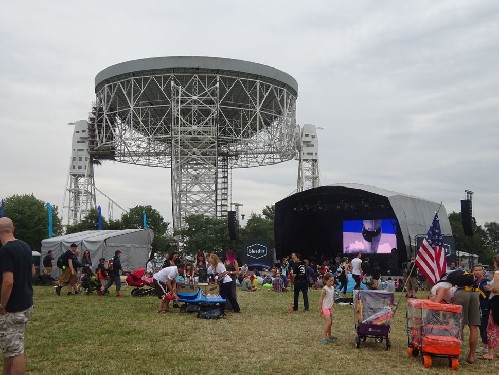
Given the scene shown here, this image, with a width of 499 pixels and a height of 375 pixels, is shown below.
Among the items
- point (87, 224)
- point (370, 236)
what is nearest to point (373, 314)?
point (370, 236)

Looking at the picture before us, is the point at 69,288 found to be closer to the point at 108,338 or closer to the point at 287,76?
the point at 108,338

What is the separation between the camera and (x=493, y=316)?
8812 millimetres

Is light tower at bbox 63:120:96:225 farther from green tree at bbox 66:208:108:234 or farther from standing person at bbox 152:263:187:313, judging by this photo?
standing person at bbox 152:263:187:313

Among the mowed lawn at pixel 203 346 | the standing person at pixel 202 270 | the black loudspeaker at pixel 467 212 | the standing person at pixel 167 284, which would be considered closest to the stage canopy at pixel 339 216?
the black loudspeaker at pixel 467 212

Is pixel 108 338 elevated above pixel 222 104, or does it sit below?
below

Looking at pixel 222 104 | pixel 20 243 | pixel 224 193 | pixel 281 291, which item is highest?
pixel 222 104

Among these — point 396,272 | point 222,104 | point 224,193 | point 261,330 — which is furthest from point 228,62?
point 261,330

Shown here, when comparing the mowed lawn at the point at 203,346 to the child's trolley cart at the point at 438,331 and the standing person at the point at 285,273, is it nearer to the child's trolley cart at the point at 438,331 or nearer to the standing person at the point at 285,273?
the child's trolley cart at the point at 438,331

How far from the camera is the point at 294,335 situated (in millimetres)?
10906

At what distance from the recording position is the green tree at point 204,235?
2014 inches

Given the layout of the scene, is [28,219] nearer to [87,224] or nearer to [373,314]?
[87,224]

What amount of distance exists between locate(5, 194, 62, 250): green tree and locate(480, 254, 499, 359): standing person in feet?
201

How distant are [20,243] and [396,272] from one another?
86.3 feet

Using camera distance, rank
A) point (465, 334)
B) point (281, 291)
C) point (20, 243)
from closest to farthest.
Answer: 1. point (20, 243)
2. point (465, 334)
3. point (281, 291)
